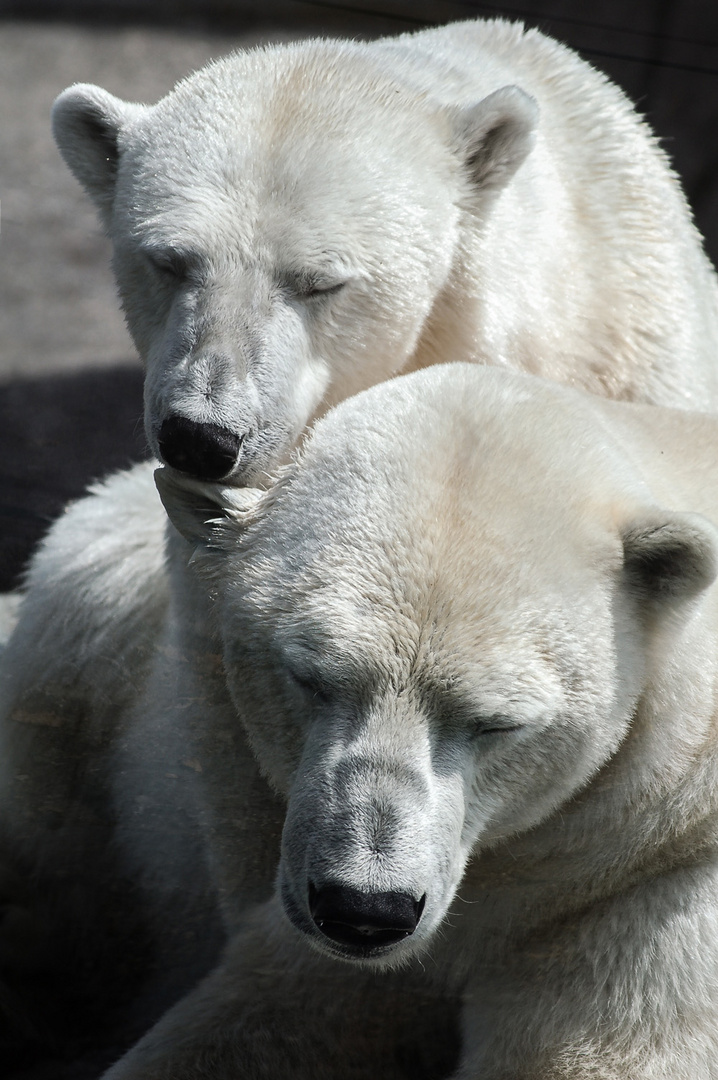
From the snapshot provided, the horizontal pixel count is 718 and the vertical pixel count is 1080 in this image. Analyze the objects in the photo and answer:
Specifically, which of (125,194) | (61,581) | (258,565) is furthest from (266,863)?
(125,194)

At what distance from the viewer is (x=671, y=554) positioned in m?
1.39

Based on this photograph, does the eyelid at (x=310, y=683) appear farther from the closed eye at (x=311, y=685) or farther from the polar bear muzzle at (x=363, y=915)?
the polar bear muzzle at (x=363, y=915)

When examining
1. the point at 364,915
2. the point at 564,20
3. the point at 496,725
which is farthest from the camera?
the point at 564,20

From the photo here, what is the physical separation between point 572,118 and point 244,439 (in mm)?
1270

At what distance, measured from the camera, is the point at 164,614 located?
102 inches

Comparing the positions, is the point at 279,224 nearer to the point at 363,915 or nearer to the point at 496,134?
the point at 496,134

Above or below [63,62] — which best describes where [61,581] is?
below

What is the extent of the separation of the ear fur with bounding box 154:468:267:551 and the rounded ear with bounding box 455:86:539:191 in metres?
0.90

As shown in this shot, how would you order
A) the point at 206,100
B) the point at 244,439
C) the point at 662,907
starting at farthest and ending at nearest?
1. the point at 206,100
2. the point at 244,439
3. the point at 662,907

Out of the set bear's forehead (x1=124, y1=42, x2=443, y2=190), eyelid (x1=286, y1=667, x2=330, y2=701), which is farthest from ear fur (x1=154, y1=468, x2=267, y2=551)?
bear's forehead (x1=124, y1=42, x2=443, y2=190)

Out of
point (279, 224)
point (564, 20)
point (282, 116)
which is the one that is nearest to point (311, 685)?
point (279, 224)

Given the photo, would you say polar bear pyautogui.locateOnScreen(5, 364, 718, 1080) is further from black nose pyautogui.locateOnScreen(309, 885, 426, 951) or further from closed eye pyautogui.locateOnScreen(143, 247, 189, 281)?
closed eye pyautogui.locateOnScreen(143, 247, 189, 281)

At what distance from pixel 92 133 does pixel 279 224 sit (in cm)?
57

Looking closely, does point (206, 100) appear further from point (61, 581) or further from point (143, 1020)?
point (143, 1020)
